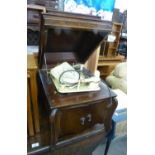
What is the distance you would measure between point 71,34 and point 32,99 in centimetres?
43

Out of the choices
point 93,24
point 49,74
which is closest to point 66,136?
point 49,74

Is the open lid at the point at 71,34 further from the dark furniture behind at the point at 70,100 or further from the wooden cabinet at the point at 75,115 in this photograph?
the wooden cabinet at the point at 75,115

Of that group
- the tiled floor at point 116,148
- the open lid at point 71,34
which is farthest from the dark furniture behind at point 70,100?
the tiled floor at point 116,148

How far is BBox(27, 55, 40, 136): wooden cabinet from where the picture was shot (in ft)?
2.40

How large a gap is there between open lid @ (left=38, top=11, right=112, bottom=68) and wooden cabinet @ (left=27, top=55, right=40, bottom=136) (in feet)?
0.35

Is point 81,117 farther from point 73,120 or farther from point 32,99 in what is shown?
point 32,99

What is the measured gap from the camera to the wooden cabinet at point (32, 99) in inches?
28.8

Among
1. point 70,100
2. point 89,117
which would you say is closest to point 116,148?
point 89,117

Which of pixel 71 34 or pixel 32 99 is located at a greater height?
pixel 71 34

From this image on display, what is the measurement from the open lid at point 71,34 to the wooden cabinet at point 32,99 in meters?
0.11

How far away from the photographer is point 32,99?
0.77 meters
